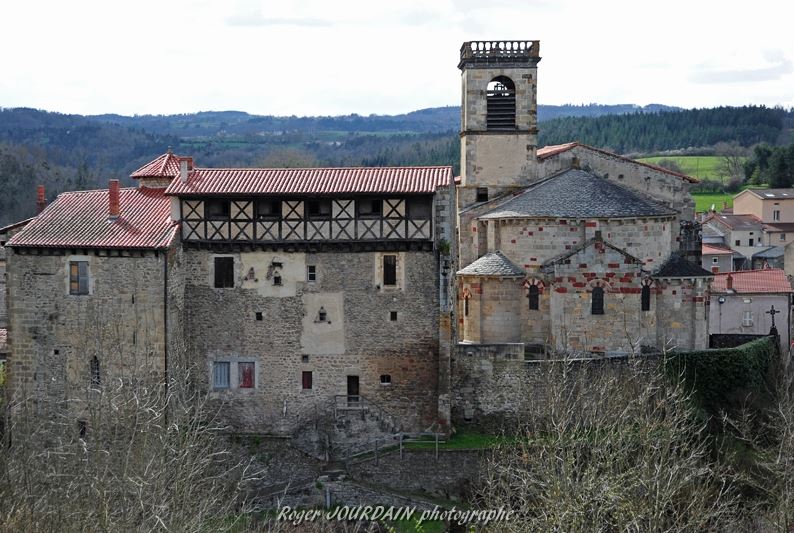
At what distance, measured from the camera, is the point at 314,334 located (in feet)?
129

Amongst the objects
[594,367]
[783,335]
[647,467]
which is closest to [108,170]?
[783,335]

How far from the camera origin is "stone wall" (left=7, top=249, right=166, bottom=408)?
125 ft

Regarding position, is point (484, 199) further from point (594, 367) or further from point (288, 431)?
point (288, 431)

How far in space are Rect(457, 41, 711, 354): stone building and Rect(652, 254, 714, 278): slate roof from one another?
0.06 meters

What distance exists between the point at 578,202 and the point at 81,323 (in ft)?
64.7

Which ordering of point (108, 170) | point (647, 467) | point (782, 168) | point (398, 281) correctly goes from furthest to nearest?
point (108, 170) < point (782, 168) < point (398, 281) < point (647, 467)

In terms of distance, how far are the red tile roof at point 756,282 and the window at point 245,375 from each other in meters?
31.5

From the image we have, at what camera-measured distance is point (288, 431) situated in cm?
3947

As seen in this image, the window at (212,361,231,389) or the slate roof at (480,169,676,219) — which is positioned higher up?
the slate roof at (480,169,676,219)

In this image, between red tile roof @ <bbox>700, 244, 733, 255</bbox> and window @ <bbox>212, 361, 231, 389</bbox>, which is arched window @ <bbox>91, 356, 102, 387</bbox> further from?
red tile roof @ <bbox>700, 244, 733, 255</bbox>

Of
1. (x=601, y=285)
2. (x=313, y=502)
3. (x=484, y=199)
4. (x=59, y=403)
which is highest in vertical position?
(x=484, y=199)

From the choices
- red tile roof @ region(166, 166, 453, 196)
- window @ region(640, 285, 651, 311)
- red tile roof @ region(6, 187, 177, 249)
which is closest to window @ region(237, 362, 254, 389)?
red tile roof @ region(6, 187, 177, 249)

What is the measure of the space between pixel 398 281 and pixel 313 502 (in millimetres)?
8099

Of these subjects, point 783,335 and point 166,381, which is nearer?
point 166,381
